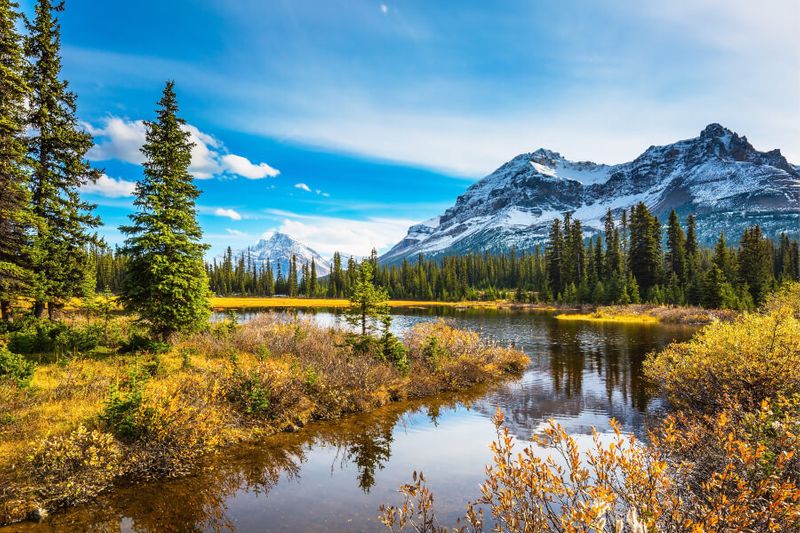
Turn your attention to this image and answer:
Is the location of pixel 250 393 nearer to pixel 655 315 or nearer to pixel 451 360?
pixel 451 360

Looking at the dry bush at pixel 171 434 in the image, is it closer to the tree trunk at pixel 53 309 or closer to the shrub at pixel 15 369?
the shrub at pixel 15 369

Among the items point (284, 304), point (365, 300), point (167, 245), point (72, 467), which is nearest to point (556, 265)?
point (284, 304)

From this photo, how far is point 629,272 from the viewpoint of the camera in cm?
7581

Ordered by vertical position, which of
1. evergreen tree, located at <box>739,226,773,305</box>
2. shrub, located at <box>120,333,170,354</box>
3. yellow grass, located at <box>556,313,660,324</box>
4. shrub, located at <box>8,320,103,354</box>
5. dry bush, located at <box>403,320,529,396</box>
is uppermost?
evergreen tree, located at <box>739,226,773,305</box>

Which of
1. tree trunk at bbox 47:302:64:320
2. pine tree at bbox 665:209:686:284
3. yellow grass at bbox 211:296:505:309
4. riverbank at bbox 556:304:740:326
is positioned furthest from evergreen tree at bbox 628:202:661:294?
tree trunk at bbox 47:302:64:320

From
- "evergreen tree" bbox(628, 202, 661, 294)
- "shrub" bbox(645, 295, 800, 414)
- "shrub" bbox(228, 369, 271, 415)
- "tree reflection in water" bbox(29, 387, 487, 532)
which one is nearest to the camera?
"tree reflection in water" bbox(29, 387, 487, 532)

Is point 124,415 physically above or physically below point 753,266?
below

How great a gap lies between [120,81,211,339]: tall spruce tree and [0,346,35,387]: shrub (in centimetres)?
528

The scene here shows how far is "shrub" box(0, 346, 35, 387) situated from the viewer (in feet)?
43.2

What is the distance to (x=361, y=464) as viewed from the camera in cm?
1297

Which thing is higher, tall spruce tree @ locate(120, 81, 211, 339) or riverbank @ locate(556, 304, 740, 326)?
tall spruce tree @ locate(120, 81, 211, 339)

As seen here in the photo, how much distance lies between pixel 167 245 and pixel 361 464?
13.5 meters

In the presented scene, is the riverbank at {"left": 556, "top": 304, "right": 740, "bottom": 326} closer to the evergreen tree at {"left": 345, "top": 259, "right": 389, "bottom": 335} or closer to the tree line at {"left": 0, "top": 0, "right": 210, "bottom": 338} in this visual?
the evergreen tree at {"left": 345, "top": 259, "right": 389, "bottom": 335}

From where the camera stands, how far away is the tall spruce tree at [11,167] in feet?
56.8
